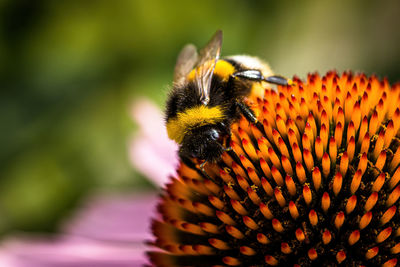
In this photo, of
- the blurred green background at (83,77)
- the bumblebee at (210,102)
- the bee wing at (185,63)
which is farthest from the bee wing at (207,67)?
the blurred green background at (83,77)

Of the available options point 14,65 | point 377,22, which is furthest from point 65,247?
point 377,22

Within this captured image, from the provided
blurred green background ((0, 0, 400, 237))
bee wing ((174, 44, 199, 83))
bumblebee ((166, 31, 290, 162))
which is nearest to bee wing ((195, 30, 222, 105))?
bumblebee ((166, 31, 290, 162))

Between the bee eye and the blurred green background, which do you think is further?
the blurred green background

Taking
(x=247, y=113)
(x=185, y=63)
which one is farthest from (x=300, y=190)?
(x=185, y=63)

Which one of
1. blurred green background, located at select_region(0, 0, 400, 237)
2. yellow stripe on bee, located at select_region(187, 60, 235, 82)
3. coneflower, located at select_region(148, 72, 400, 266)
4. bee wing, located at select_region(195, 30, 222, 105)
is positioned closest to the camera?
coneflower, located at select_region(148, 72, 400, 266)

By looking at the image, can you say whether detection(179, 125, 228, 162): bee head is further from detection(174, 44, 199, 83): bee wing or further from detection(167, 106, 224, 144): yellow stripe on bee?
detection(174, 44, 199, 83): bee wing

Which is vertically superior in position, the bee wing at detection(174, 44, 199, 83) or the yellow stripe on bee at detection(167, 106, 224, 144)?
the bee wing at detection(174, 44, 199, 83)

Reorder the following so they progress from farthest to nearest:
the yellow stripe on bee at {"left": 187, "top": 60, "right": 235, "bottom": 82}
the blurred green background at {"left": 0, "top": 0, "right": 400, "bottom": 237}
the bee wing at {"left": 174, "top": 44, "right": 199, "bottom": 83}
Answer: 1. the blurred green background at {"left": 0, "top": 0, "right": 400, "bottom": 237}
2. the bee wing at {"left": 174, "top": 44, "right": 199, "bottom": 83}
3. the yellow stripe on bee at {"left": 187, "top": 60, "right": 235, "bottom": 82}

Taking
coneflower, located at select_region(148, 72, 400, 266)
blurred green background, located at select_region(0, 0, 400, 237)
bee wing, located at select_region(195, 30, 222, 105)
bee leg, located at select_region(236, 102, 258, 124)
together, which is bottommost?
coneflower, located at select_region(148, 72, 400, 266)
